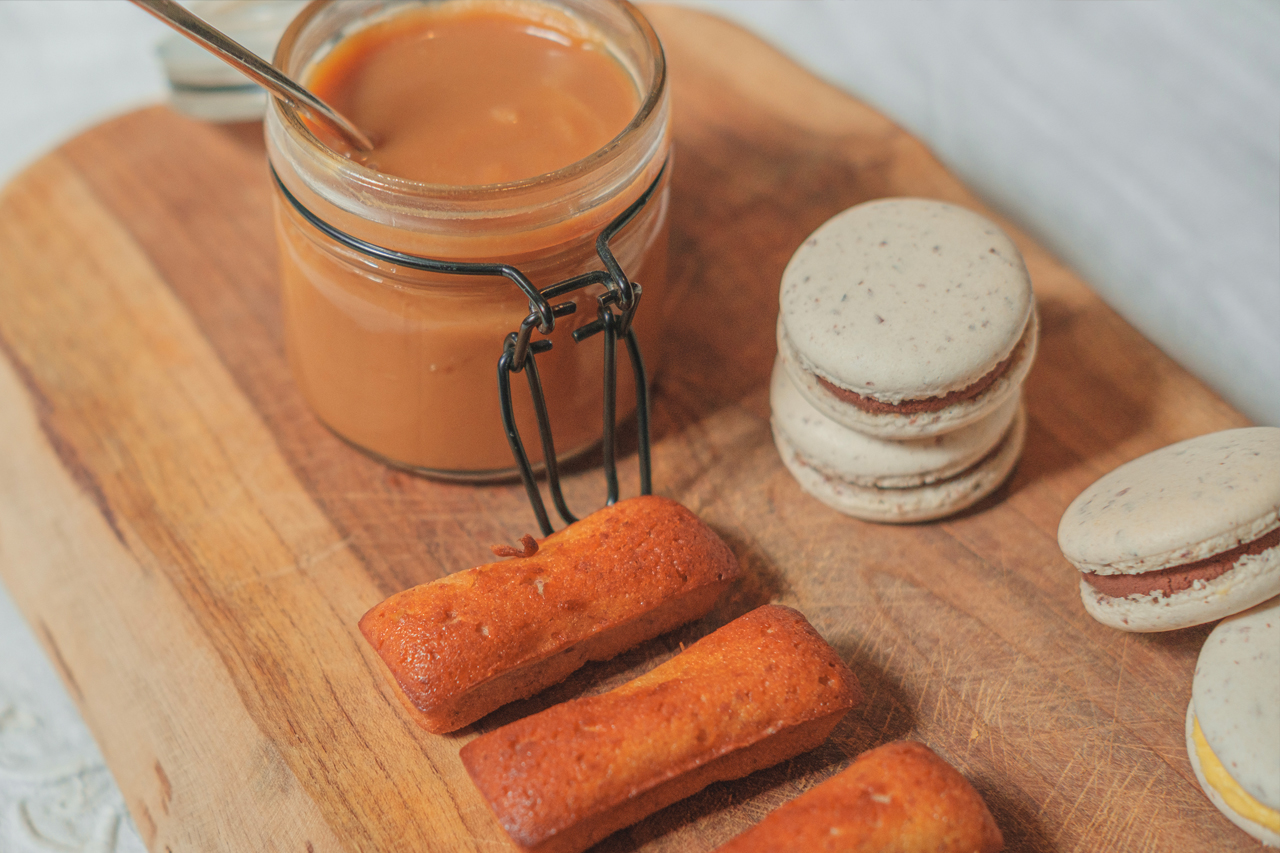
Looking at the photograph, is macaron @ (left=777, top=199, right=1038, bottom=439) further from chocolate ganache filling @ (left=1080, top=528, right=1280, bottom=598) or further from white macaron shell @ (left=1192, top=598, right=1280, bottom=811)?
white macaron shell @ (left=1192, top=598, right=1280, bottom=811)

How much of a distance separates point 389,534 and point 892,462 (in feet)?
2.16

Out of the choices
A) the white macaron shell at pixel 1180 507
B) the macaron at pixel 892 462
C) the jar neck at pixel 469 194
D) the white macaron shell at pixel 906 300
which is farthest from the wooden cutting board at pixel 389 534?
the jar neck at pixel 469 194

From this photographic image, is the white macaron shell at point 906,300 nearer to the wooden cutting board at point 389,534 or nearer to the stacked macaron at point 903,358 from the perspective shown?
the stacked macaron at point 903,358

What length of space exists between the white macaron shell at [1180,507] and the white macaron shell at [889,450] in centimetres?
14

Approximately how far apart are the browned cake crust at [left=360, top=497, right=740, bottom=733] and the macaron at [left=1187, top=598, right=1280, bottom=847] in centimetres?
52

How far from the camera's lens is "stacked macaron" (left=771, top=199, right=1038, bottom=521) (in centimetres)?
124

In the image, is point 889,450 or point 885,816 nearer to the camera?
point 885,816

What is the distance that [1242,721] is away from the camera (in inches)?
42.6

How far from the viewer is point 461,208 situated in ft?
3.73

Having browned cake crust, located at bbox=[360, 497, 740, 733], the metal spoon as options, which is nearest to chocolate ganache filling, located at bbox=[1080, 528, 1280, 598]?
browned cake crust, located at bbox=[360, 497, 740, 733]

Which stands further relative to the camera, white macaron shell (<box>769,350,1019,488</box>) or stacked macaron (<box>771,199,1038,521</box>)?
white macaron shell (<box>769,350,1019,488</box>)

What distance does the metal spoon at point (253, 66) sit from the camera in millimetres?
1104

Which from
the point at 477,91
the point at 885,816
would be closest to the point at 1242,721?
the point at 885,816

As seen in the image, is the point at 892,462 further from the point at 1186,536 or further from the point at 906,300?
the point at 1186,536
